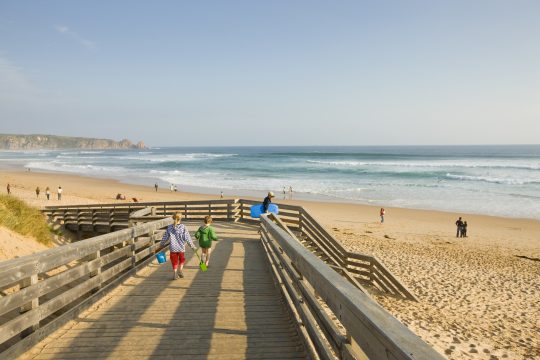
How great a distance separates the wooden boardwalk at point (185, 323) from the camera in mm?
4316

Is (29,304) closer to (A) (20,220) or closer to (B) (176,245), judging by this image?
(B) (176,245)

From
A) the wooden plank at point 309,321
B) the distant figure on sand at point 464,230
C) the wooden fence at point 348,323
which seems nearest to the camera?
the wooden fence at point 348,323

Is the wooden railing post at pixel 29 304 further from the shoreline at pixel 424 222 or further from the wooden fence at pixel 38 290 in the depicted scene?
the shoreline at pixel 424 222

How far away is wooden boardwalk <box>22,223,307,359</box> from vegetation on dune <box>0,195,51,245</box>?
653 centimetres

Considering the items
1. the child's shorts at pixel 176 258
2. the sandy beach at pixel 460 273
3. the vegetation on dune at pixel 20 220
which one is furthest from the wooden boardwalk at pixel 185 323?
the vegetation on dune at pixel 20 220

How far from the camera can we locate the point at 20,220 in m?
12.4

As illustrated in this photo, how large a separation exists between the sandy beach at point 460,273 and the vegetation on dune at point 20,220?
36.6 ft

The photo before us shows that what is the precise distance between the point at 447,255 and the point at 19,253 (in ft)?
56.9

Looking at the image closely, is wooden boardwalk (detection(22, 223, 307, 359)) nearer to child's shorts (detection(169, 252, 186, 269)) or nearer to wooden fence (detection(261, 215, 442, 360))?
child's shorts (detection(169, 252, 186, 269))

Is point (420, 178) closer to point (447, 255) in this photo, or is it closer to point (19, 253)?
point (447, 255)

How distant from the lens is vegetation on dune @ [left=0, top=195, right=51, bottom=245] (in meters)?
11.8

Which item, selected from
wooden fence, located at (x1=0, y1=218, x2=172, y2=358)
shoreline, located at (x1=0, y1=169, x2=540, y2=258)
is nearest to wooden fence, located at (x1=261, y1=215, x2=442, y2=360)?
wooden fence, located at (x1=0, y1=218, x2=172, y2=358)

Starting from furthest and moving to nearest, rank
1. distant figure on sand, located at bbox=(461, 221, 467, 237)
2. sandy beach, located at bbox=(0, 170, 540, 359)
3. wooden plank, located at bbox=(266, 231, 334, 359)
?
distant figure on sand, located at bbox=(461, 221, 467, 237) < sandy beach, located at bbox=(0, 170, 540, 359) < wooden plank, located at bbox=(266, 231, 334, 359)

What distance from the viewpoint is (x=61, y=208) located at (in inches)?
836
